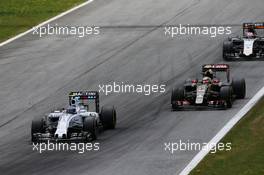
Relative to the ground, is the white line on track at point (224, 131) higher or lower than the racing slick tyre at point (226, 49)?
lower

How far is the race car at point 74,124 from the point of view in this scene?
1297 inches

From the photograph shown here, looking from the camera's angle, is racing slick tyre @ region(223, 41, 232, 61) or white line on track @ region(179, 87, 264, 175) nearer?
white line on track @ region(179, 87, 264, 175)

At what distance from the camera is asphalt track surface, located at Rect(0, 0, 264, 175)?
30500 mm

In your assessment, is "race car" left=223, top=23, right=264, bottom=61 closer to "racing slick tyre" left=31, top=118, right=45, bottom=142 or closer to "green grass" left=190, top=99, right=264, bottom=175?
"green grass" left=190, top=99, right=264, bottom=175

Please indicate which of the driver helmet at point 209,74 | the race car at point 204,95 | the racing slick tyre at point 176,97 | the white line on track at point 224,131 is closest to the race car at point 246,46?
the white line on track at point 224,131

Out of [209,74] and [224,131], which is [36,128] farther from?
[209,74]

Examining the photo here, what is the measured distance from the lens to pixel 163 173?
2827cm

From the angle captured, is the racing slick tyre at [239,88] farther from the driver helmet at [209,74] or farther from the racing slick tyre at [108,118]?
the racing slick tyre at [108,118]

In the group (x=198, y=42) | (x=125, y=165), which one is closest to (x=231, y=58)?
(x=198, y=42)

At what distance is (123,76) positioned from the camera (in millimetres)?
43781

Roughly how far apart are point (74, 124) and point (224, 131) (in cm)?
485

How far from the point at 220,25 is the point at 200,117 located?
56.4 feet

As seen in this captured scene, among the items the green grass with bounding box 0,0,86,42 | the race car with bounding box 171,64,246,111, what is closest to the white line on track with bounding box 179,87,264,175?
the race car with bounding box 171,64,246,111

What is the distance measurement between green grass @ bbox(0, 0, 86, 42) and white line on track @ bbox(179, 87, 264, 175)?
19.0 m
